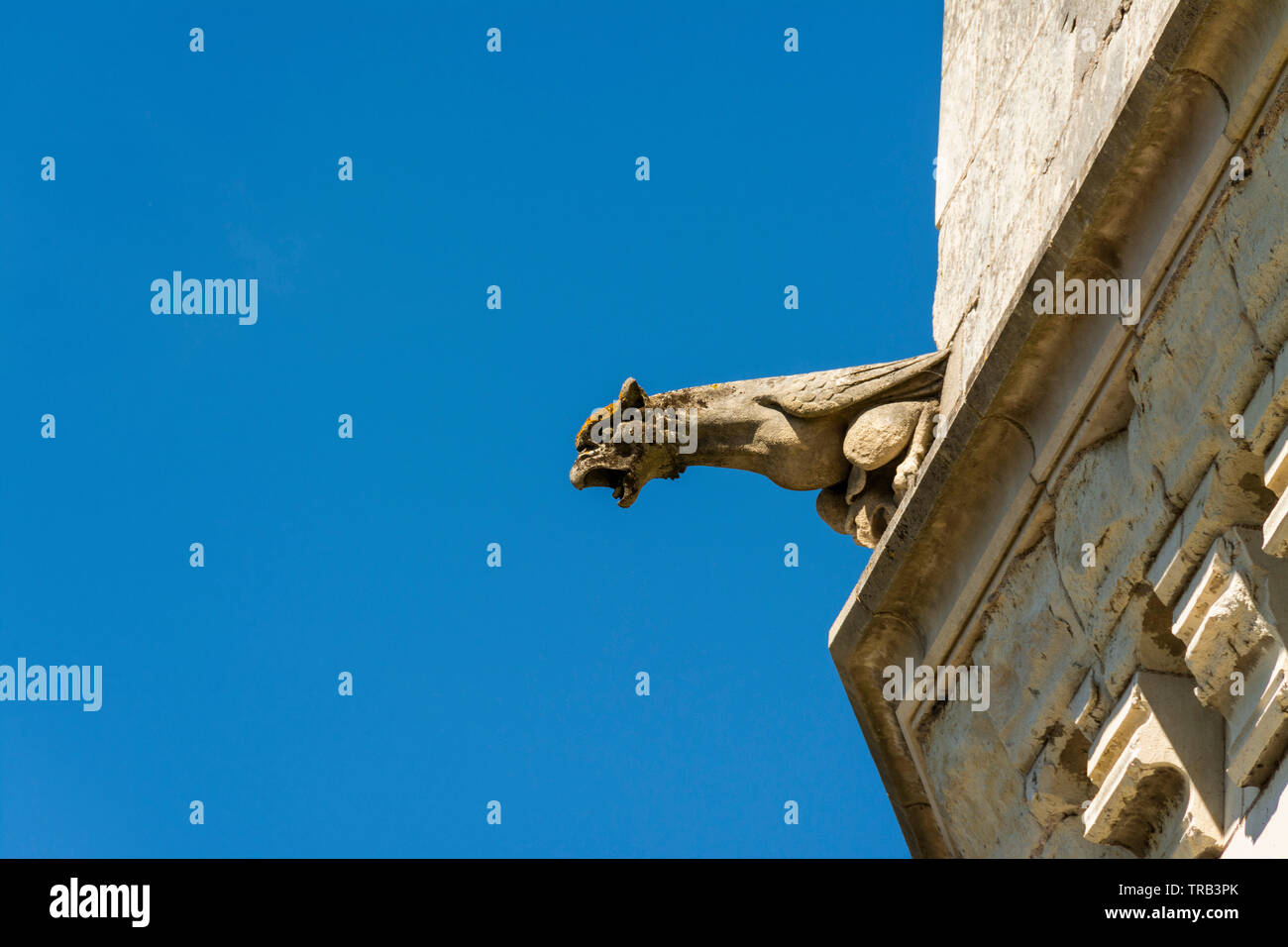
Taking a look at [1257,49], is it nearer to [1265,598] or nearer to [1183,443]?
[1183,443]

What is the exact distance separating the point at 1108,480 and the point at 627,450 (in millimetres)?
1777

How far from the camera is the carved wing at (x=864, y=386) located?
6531 millimetres

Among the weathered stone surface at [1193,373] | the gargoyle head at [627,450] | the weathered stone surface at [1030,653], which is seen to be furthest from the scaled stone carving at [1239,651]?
the gargoyle head at [627,450]

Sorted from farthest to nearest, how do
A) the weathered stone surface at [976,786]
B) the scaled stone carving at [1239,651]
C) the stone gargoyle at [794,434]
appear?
the stone gargoyle at [794,434] < the weathered stone surface at [976,786] < the scaled stone carving at [1239,651]

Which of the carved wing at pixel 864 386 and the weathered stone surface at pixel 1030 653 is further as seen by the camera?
the carved wing at pixel 864 386

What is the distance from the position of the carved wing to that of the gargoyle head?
0.38 metres

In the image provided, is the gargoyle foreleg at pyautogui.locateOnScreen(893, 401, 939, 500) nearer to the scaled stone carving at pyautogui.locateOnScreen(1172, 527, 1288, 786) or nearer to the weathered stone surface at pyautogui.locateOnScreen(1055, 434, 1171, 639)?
the weathered stone surface at pyautogui.locateOnScreen(1055, 434, 1171, 639)

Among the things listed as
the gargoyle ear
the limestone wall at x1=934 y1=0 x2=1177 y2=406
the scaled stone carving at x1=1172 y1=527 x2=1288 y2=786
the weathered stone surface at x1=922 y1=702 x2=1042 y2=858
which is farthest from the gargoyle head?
the scaled stone carving at x1=1172 y1=527 x2=1288 y2=786

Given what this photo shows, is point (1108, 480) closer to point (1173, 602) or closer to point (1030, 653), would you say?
point (1173, 602)

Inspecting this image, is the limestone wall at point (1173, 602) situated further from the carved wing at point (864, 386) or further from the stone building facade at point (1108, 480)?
the carved wing at point (864, 386)

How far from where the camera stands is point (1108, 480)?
17.6 feet

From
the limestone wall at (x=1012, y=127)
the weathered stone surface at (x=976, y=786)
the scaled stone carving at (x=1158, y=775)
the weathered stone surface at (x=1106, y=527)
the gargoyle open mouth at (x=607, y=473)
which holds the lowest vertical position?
the scaled stone carving at (x=1158, y=775)

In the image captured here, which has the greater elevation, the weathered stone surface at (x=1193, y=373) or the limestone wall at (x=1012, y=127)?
the limestone wall at (x=1012, y=127)

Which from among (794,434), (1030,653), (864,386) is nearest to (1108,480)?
(1030,653)
